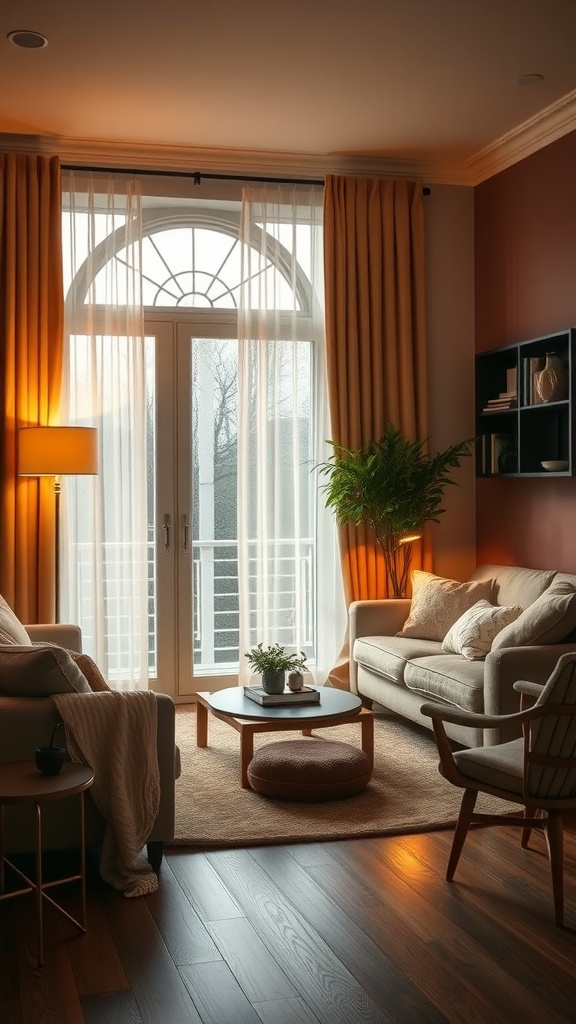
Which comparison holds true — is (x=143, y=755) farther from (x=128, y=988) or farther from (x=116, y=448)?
(x=116, y=448)

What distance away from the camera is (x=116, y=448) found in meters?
6.09

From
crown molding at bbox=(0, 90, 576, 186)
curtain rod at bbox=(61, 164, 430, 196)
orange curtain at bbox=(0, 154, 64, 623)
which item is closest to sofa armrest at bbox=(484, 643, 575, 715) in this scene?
orange curtain at bbox=(0, 154, 64, 623)

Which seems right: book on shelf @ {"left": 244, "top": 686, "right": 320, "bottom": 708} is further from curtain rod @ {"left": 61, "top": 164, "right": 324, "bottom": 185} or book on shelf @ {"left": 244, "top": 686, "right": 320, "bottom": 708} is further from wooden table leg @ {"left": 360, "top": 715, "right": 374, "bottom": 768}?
curtain rod @ {"left": 61, "top": 164, "right": 324, "bottom": 185}

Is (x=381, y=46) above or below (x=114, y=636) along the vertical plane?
above

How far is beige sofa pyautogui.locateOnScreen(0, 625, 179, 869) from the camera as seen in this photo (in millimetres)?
3365

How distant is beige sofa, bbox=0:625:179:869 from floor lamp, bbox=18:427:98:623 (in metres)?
2.10

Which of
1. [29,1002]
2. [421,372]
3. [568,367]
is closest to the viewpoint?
[29,1002]

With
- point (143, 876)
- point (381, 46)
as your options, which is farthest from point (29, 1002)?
point (381, 46)

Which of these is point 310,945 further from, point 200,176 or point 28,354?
point 200,176

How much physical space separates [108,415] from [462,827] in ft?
11.5

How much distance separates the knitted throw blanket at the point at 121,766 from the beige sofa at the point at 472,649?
1.69 m

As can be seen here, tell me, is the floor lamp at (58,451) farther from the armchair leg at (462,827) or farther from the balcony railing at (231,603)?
the armchair leg at (462,827)

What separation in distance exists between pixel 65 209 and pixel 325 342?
175cm

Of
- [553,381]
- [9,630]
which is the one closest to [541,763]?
[9,630]
